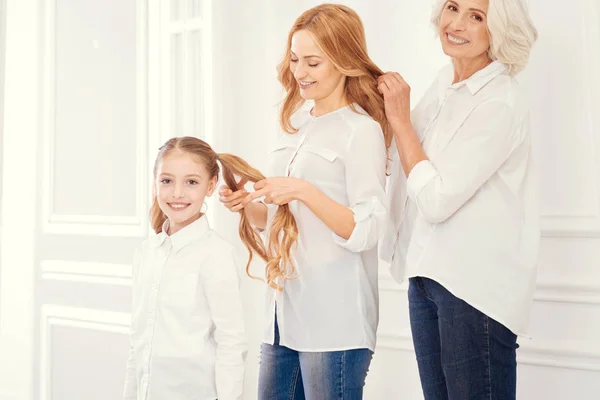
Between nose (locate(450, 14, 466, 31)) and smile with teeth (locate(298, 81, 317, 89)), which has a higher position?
nose (locate(450, 14, 466, 31))

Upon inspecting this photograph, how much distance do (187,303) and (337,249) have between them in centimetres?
38

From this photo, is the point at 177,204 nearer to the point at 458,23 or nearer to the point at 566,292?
the point at 458,23

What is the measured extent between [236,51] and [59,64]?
105 cm

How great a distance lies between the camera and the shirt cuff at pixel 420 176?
1.35m

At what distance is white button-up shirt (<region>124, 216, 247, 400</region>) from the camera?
1.44 metres

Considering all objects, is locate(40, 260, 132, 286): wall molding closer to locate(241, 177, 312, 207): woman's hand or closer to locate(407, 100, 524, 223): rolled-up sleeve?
locate(241, 177, 312, 207): woman's hand

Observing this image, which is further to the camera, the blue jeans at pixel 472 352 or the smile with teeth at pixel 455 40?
the smile with teeth at pixel 455 40

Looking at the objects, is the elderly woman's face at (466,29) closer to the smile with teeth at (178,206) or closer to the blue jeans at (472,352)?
the blue jeans at (472,352)

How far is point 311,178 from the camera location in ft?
4.74

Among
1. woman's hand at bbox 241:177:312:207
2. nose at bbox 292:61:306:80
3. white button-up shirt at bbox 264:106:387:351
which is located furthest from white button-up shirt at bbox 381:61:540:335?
nose at bbox 292:61:306:80

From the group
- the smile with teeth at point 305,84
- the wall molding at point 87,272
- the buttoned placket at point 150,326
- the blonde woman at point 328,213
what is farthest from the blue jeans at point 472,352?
the wall molding at point 87,272

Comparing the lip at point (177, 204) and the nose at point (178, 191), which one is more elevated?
the nose at point (178, 191)

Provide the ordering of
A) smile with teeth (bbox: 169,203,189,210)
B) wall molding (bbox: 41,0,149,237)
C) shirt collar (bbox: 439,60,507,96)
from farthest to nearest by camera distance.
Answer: wall molding (bbox: 41,0,149,237)
smile with teeth (bbox: 169,203,189,210)
shirt collar (bbox: 439,60,507,96)

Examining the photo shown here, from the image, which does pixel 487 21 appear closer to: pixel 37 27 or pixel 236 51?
pixel 236 51
